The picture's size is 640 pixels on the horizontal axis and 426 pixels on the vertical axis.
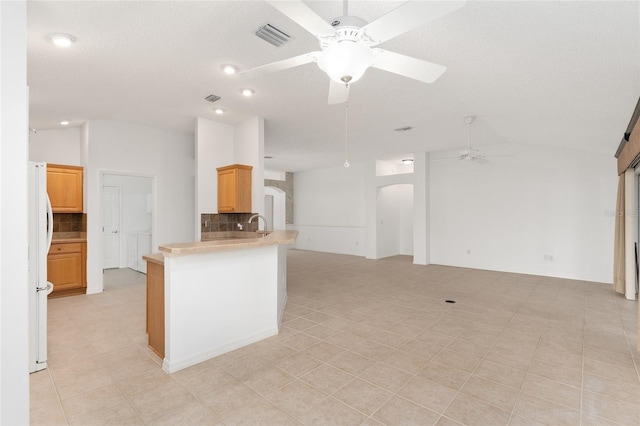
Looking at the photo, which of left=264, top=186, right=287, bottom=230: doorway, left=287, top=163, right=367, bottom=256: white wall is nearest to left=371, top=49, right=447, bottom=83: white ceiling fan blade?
left=287, top=163, right=367, bottom=256: white wall

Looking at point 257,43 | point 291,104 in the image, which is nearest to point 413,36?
point 257,43

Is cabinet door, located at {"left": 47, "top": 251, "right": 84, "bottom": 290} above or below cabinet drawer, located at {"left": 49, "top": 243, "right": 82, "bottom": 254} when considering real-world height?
below

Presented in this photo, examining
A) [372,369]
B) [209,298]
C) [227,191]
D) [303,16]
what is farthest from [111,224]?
[303,16]

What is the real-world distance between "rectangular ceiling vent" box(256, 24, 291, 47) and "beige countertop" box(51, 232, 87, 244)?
4.62m

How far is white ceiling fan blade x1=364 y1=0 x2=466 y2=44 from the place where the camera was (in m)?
1.41

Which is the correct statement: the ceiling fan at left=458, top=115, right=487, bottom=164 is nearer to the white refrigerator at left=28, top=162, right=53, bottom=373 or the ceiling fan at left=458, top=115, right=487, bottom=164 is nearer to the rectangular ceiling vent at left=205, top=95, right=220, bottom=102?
the rectangular ceiling vent at left=205, top=95, right=220, bottom=102

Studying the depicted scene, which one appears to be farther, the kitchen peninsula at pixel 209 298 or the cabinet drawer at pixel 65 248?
the cabinet drawer at pixel 65 248

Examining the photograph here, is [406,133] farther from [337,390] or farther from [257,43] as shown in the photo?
[337,390]

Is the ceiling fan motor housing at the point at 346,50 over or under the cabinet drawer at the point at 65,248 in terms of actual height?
over

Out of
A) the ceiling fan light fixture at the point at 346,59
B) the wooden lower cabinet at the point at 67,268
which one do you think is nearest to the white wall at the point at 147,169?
the wooden lower cabinet at the point at 67,268

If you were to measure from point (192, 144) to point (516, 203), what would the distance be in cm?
703

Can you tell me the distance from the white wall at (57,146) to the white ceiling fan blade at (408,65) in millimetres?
5726

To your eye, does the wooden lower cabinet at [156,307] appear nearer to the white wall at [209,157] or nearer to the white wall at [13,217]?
the white wall at [13,217]

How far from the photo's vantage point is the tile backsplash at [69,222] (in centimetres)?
526
